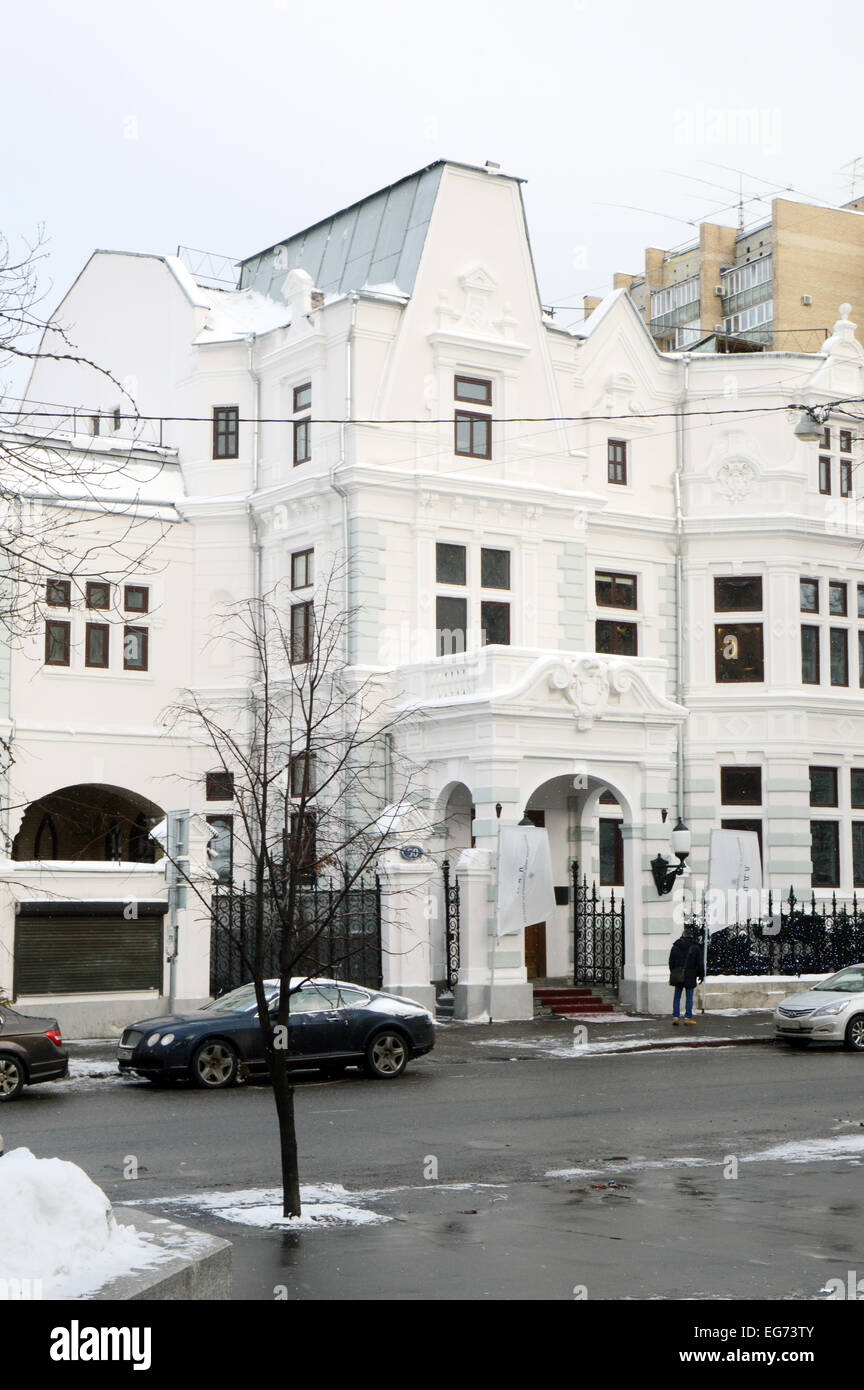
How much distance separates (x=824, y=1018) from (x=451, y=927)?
8966mm

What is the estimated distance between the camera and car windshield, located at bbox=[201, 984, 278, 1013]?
2093cm

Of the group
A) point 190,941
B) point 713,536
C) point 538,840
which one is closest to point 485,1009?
point 538,840

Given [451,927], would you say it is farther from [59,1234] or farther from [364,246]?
[59,1234]

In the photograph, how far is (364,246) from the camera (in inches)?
1492

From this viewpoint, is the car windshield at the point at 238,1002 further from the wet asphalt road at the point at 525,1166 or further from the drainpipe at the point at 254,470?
the drainpipe at the point at 254,470

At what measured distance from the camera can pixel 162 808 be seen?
35062 millimetres

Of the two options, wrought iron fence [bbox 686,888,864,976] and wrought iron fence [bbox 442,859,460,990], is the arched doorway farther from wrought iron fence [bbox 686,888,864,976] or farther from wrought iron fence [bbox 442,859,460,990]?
wrought iron fence [bbox 686,888,864,976]

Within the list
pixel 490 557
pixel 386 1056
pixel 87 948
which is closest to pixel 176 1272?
pixel 386 1056

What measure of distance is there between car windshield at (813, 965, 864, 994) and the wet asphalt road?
7.27ft

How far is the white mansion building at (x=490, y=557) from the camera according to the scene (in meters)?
31.8

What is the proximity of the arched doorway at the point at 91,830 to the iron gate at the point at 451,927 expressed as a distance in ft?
24.6

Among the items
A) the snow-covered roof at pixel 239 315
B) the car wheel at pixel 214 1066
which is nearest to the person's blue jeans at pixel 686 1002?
the car wheel at pixel 214 1066

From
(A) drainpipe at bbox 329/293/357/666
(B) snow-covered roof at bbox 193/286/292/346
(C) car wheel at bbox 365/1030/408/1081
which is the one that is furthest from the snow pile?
(B) snow-covered roof at bbox 193/286/292/346
